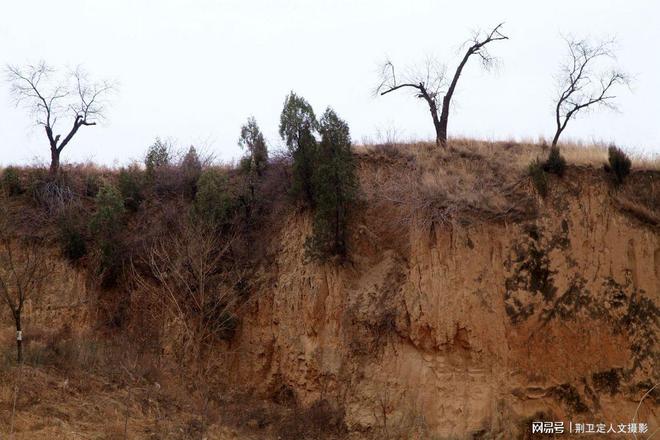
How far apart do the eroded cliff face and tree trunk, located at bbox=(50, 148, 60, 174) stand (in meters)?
8.84

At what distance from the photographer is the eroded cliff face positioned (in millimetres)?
16422

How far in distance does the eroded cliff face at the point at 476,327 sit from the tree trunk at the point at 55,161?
8.84 metres

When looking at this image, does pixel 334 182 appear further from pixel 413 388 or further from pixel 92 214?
pixel 92 214

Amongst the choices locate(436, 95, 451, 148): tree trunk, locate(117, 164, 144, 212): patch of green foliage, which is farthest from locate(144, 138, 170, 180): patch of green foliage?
locate(436, 95, 451, 148): tree trunk

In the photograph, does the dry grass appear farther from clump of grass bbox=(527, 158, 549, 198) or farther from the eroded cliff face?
the eroded cliff face

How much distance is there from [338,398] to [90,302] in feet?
24.8

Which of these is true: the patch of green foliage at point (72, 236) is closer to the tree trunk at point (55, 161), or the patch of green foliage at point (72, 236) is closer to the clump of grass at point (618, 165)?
the tree trunk at point (55, 161)

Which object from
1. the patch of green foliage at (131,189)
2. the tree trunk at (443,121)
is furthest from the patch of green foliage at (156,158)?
the tree trunk at (443,121)

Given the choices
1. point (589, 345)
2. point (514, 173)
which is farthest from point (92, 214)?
point (589, 345)

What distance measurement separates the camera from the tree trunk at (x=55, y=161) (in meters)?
22.9

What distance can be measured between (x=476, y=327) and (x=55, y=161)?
14.3 metres

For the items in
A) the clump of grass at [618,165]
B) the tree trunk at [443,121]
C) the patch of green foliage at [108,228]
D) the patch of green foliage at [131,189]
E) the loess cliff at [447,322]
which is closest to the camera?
the loess cliff at [447,322]

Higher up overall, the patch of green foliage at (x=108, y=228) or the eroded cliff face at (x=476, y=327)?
the patch of green foliage at (x=108, y=228)

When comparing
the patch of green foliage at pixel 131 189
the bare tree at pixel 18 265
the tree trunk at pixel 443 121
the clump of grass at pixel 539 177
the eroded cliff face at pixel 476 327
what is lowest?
the eroded cliff face at pixel 476 327
